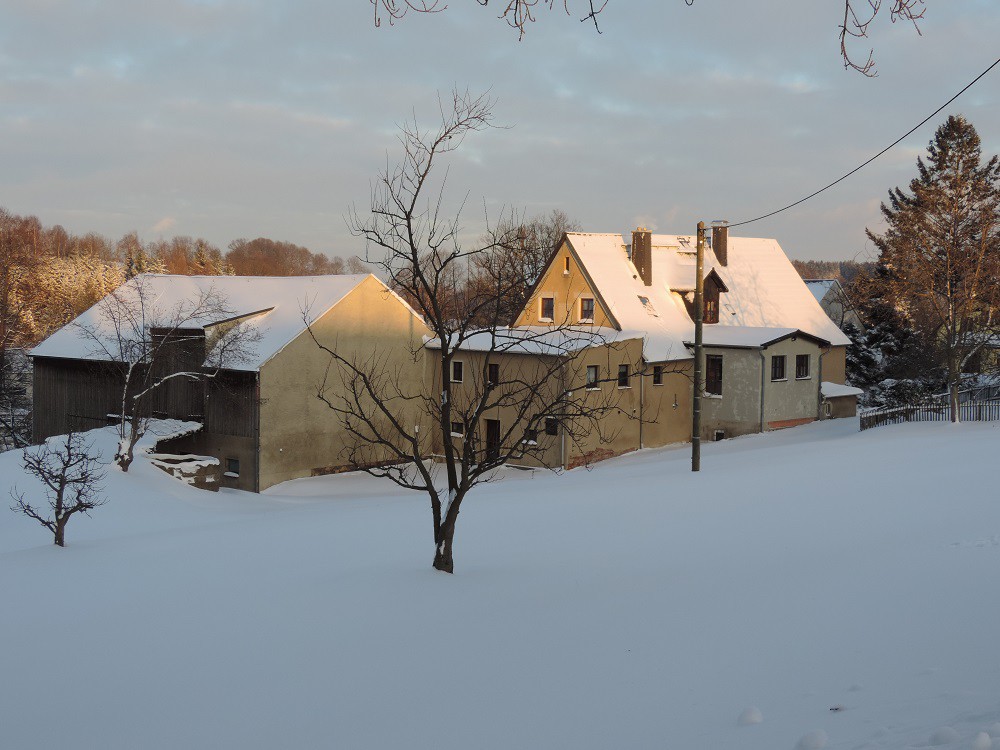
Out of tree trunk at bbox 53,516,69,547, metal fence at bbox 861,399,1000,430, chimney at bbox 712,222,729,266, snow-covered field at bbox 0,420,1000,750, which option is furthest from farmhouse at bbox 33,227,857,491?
snow-covered field at bbox 0,420,1000,750

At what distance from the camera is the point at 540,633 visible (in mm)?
8688

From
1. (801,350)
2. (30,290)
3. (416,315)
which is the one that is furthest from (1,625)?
(30,290)

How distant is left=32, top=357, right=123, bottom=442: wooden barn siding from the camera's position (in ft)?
115

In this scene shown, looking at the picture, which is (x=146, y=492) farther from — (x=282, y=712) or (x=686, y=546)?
(x=282, y=712)

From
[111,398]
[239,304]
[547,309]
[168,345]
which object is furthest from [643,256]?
[111,398]

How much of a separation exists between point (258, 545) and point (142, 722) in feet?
29.6

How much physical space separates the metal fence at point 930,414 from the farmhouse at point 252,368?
18954mm

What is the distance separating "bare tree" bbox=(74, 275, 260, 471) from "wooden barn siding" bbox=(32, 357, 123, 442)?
2.51ft

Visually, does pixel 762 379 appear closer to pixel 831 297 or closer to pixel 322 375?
pixel 322 375

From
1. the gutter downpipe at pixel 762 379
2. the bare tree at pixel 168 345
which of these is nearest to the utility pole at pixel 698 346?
the gutter downpipe at pixel 762 379

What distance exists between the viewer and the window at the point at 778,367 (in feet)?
115

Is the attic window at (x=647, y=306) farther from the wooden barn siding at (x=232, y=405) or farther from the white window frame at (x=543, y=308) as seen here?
the wooden barn siding at (x=232, y=405)

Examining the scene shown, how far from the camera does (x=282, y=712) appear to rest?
22.8ft

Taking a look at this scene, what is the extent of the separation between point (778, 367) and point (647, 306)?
22.1 ft
